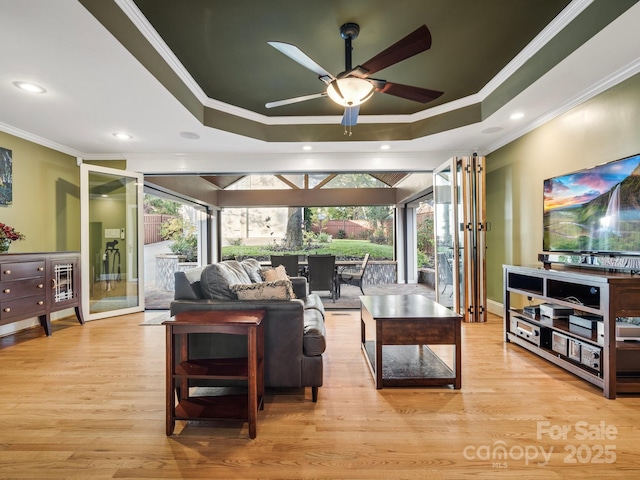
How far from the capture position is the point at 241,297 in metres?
2.30

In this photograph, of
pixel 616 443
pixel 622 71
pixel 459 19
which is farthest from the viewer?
pixel 622 71

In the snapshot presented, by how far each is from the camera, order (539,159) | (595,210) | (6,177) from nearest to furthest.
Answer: (595,210) → (539,159) → (6,177)

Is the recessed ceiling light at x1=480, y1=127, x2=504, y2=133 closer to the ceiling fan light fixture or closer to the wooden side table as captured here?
the ceiling fan light fixture

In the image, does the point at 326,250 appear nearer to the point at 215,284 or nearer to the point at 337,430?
the point at 215,284

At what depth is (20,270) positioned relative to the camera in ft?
11.3

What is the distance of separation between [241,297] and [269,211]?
7680mm

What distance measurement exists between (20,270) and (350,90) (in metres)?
3.81

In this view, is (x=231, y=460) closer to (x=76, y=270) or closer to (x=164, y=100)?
(x=164, y=100)

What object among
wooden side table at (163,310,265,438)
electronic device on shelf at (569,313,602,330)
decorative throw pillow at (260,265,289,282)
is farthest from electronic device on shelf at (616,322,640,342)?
decorative throw pillow at (260,265,289,282)

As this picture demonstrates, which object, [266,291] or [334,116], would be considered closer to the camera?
[266,291]

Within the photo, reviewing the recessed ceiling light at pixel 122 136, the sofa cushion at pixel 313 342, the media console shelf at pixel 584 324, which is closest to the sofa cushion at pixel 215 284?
the sofa cushion at pixel 313 342

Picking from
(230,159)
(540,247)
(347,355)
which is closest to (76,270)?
(230,159)

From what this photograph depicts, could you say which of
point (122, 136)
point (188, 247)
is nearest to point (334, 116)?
point (122, 136)

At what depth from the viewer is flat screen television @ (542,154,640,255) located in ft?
8.11
